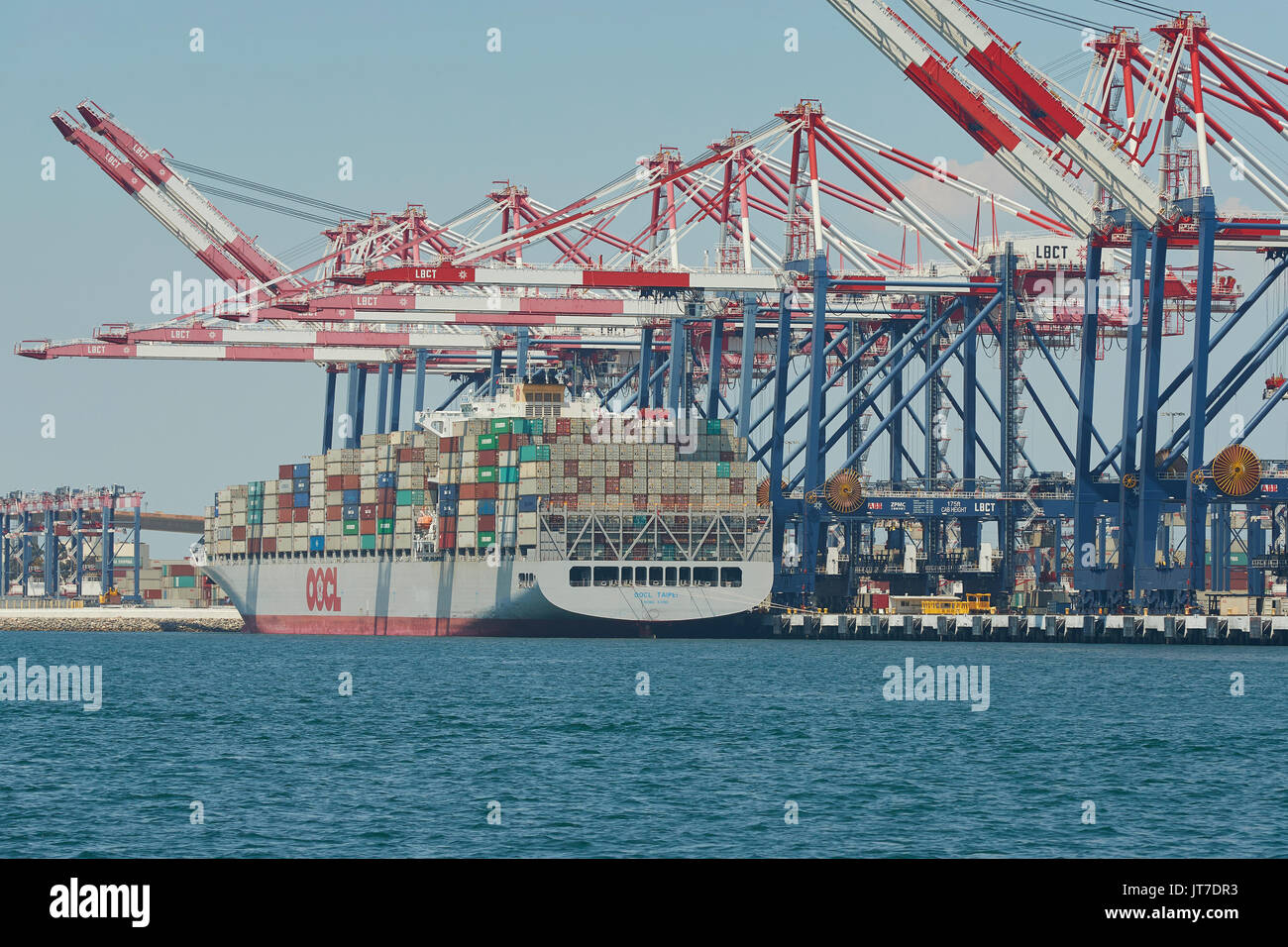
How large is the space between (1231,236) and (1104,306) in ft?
48.8

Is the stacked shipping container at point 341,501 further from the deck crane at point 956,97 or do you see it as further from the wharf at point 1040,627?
the deck crane at point 956,97

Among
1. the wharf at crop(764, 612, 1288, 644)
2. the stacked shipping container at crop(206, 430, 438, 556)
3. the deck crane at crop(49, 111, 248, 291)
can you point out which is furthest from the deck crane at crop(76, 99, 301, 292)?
the wharf at crop(764, 612, 1288, 644)

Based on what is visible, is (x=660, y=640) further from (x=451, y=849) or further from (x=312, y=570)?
(x=451, y=849)

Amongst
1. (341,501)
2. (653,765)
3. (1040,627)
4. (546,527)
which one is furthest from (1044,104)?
(341,501)

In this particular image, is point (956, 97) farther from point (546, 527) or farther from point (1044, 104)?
point (546, 527)

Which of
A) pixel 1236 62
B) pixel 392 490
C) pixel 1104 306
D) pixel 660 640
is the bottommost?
pixel 660 640

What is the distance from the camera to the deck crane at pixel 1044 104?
77.1 meters

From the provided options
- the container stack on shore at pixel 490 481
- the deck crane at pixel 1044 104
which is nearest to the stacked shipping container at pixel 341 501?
the container stack on shore at pixel 490 481

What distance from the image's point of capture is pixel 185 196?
10888cm

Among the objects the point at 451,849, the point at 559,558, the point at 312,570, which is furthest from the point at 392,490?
the point at 451,849

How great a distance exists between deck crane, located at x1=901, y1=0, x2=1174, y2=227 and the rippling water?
70.4 feet

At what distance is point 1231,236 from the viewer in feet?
261

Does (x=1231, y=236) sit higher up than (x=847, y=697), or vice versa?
(x=1231, y=236)

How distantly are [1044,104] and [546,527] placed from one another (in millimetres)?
33709
